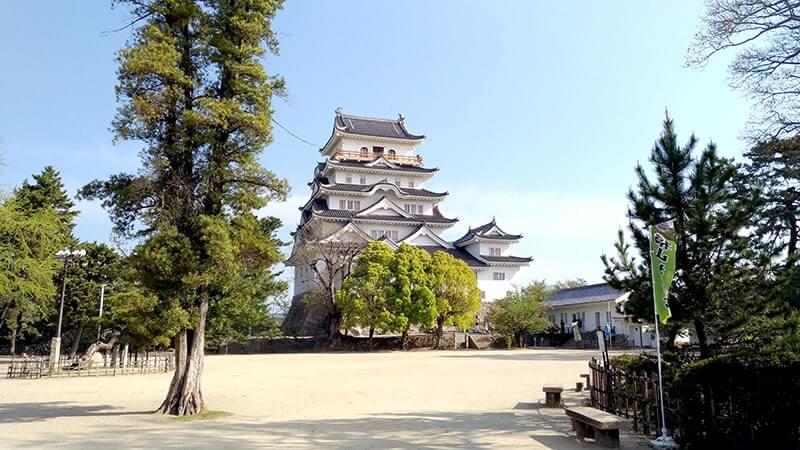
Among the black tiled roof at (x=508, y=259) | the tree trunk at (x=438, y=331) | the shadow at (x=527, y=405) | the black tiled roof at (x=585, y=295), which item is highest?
the black tiled roof at (x=508, y=259)

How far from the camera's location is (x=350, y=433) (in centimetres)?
867

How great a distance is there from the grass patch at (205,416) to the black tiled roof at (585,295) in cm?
3466

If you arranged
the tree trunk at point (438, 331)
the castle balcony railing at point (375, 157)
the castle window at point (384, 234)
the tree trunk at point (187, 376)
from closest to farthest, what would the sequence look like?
the tree trunk at point (187, 376) < the tree trunk at point (438, 331) < the castle window at point (384, 234) < the castle balcony railing at point (375, 157)

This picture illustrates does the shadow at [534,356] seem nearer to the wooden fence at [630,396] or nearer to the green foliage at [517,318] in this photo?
the green foliage at [517,318]

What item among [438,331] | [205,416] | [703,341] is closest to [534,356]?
[438,331]

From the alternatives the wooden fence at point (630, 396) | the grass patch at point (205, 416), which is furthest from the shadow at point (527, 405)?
the grass patch at point (205, 416)

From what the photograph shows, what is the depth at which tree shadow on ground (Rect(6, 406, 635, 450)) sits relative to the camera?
7.88 meters

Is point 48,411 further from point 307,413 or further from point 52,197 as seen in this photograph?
point 52,197

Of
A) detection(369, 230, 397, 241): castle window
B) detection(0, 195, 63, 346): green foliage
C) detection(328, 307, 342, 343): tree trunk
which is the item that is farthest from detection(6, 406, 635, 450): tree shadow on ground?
detection(369, 230, 397, 241): castle window

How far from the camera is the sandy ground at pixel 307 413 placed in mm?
8148

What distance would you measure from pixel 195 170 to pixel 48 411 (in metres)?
5.99

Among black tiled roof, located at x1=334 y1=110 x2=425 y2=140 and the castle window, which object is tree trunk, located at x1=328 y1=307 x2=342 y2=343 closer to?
the castle window

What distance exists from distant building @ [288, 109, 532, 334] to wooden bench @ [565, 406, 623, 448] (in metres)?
34.8

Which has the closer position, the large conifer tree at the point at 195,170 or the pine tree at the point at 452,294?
the large conifer tree at the point at 195,170
